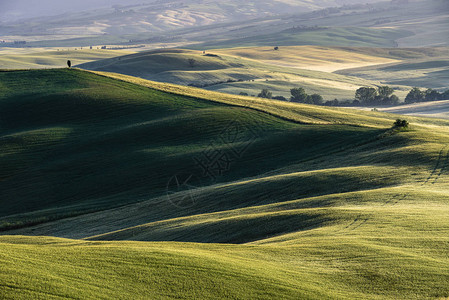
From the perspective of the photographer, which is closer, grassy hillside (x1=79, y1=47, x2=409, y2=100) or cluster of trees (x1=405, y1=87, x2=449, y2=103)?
cluster of trees (x1=405, y1=87, x2=449, y2=103)

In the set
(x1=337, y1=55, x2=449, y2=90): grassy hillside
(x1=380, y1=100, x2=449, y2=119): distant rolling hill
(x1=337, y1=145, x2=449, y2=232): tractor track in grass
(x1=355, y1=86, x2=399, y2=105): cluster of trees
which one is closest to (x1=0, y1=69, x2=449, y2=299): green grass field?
(x1=337, y1=145, x2=449, y2=232): tractor track in grass

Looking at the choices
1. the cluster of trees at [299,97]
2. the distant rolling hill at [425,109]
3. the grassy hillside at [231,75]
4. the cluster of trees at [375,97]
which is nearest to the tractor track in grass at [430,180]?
the distant rolling hill at [425,109]

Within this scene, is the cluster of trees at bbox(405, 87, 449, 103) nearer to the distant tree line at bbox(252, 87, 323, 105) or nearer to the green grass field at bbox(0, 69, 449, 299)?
the distant tree line at bbox(252, 87, 323, 105)

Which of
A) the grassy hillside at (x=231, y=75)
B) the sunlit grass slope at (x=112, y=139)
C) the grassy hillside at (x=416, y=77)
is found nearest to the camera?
the sunlit grass slope at (x=112, y=139)

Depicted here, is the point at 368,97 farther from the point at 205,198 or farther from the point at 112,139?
the point at 205,198

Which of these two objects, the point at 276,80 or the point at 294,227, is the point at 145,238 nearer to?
the point at 294,227

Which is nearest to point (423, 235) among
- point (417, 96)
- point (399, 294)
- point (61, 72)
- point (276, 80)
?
point (399, 294)

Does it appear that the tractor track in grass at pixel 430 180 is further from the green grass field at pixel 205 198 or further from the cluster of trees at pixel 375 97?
the cluster of trees at pixel 375 97
